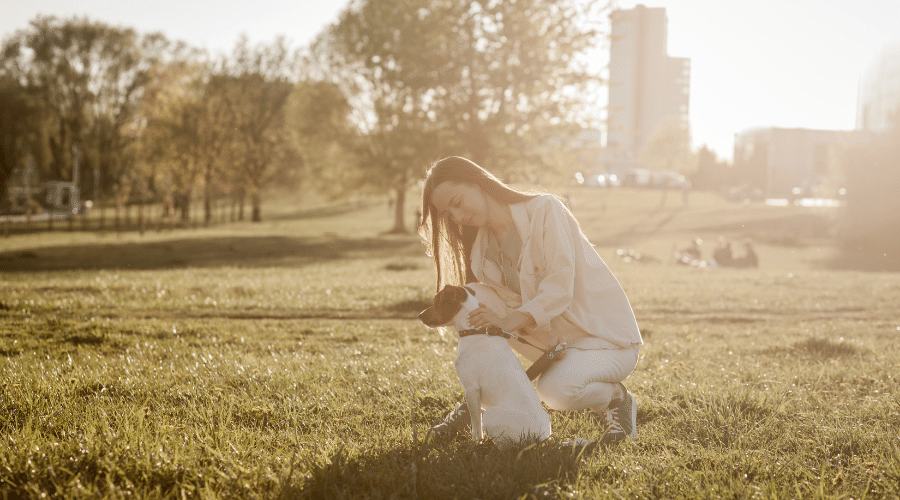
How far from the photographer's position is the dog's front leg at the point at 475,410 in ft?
12.1

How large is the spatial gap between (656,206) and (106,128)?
48197 mm

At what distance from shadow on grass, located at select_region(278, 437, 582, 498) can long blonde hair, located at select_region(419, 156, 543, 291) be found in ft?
3.87

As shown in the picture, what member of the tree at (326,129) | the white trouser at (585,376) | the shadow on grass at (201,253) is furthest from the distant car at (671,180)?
the white trouser at (585,376)

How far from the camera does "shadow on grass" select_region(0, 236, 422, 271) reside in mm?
17741

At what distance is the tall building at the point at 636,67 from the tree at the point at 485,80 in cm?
177

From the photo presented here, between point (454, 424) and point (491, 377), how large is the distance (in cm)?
63

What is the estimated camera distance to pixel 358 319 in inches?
371

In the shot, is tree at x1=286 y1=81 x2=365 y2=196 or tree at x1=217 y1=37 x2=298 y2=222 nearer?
tree at x1=286 y1=81 x2=365 y2=196

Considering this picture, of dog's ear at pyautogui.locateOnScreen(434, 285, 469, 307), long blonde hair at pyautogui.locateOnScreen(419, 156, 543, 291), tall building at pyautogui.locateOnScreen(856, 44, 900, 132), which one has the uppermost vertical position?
tall building at pyautogui.locateOnScreen(856, 44, 900, 132)

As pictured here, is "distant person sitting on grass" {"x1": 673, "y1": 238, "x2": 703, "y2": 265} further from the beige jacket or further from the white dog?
the white dog

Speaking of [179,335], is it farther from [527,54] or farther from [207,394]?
[527,54]

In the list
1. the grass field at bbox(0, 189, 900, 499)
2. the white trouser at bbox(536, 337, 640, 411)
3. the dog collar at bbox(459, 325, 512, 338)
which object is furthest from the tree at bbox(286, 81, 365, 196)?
the dog collar at bbox(459, 325, 512, 338)

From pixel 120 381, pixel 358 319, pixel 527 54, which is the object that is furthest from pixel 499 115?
pixel 120 381

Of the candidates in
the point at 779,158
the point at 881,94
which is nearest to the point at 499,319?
the point at 881,94
